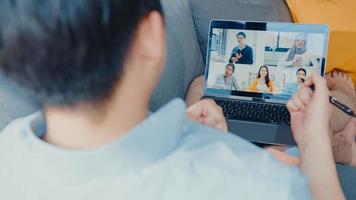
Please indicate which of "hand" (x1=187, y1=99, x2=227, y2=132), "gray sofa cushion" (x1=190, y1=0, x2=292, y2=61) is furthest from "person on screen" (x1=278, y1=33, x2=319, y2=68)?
"hand" (x1=187, y1=99, x2=227, y2=132)

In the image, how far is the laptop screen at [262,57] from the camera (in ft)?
4.30

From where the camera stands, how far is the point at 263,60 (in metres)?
1.35

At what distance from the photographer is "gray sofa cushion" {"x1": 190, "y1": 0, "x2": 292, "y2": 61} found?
5.03 feet

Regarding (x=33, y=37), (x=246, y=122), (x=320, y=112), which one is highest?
(x=33, y=37)

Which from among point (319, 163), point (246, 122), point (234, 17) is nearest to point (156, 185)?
point (319, 163)

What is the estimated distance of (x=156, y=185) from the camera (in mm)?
520

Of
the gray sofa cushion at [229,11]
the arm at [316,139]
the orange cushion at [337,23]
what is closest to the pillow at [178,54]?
the gray sofa cushion at [229,11]

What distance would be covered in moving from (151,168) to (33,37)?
0.61 ft

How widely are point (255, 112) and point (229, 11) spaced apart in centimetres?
38

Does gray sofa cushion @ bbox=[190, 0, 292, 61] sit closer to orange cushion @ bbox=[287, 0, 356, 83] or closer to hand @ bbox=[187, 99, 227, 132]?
orange cushion @ bbox=[287, 0, 356, 83]

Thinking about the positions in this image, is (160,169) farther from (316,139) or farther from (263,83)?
(263,83)

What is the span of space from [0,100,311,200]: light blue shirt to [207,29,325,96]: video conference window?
0.81 m

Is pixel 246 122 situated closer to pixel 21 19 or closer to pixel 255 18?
pixel 255 18

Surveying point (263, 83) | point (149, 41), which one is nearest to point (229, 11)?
point (263, 83)
